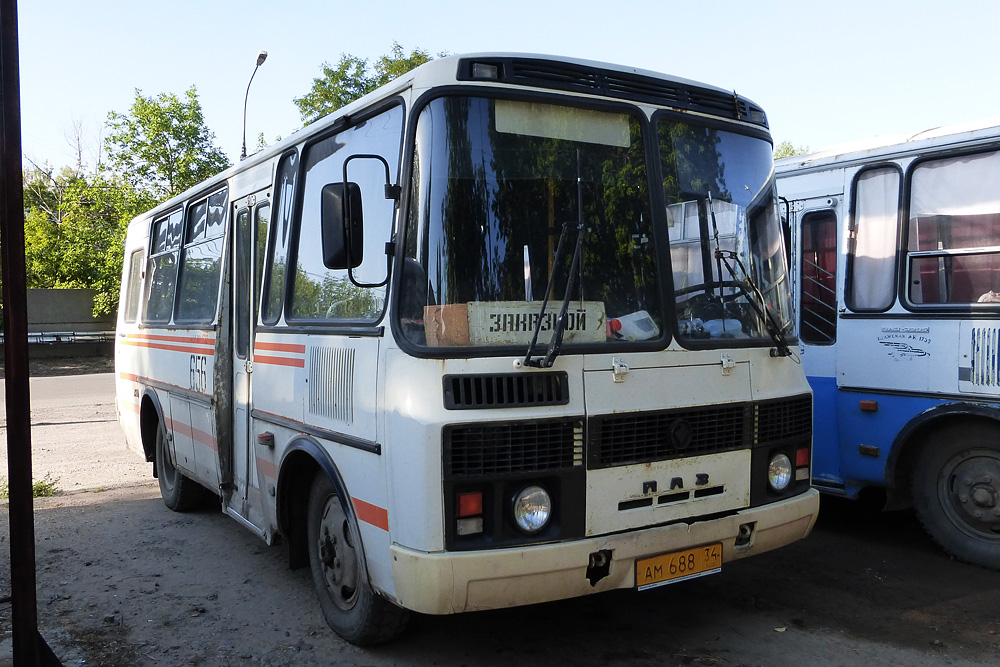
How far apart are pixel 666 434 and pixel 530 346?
33.5 inches

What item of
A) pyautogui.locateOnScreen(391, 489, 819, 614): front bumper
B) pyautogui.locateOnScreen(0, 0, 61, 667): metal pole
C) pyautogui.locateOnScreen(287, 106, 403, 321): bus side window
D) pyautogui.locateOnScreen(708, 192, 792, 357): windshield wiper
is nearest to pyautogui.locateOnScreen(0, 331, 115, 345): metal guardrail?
pyautogui.locateOnScreen(287, 106, 403, 321): bus side window

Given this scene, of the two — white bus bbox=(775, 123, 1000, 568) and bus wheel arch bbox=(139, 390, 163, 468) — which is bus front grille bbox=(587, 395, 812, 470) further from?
bus wheel arch bbox=(139, 390, 163, 468)

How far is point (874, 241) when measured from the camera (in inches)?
243

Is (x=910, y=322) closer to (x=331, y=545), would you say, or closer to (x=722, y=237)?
(x=722, y=237)

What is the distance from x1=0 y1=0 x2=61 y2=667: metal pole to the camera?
3541mm

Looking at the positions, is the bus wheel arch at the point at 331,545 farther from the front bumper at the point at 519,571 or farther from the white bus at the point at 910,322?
the white bus at the point at 910,322

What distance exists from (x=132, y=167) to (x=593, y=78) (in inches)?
1122

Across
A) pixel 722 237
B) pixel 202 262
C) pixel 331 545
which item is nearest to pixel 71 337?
pixel 202 262

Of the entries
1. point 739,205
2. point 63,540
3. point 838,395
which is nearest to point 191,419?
point 63,540

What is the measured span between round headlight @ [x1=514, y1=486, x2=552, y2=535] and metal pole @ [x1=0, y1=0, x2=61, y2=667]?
2102 millimetres

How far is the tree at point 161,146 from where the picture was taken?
1137 inches

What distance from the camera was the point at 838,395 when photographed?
6281 mm

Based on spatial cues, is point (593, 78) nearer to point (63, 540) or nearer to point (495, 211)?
point (495, 211)

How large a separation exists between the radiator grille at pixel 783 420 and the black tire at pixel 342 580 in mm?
2044
